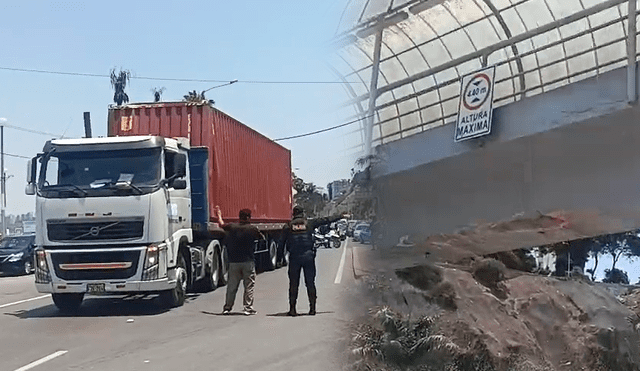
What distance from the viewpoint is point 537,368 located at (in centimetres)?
408

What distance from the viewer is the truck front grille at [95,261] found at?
12297 mm

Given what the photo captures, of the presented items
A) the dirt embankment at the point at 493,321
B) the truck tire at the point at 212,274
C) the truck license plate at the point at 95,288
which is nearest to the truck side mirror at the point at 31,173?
the truck license plate at the point at 95,288

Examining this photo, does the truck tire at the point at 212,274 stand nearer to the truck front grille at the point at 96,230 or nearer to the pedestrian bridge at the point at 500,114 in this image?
the truck front grille at the point at 96,230

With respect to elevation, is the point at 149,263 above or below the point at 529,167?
below

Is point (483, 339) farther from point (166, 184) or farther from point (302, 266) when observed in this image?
point (166, 184)

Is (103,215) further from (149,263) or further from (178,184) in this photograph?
(178,184)

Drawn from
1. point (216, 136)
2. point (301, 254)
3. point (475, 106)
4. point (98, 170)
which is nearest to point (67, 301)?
point (98, 170)

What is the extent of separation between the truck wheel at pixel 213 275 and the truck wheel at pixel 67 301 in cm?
253

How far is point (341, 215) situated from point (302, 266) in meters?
7.28

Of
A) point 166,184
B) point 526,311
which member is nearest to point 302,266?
point 166,184

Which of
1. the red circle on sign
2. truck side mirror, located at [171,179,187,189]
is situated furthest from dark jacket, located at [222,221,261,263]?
the red circle on sign

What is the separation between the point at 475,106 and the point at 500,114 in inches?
4.8

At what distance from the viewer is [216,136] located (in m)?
15.7

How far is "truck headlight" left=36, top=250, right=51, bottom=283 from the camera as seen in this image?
12461mm
